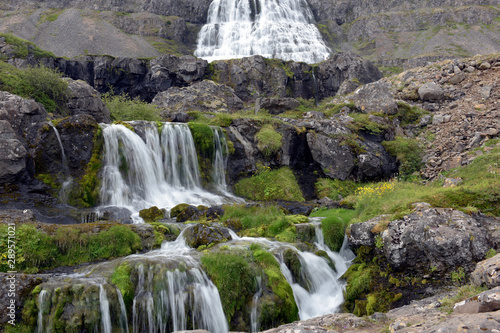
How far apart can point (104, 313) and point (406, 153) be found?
17.5 meters

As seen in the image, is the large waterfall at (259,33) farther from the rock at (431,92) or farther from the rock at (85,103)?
the rock at (85,103)

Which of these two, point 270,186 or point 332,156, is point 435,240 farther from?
point 332,156

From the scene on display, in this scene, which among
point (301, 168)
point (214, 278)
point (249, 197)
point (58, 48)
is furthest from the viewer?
point (58, 48)

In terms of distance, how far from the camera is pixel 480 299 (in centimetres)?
323

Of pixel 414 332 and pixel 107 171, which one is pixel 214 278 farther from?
pixel 107 171

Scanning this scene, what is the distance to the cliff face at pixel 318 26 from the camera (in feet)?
200

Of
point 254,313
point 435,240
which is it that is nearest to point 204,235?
point 254,313

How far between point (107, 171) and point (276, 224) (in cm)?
902

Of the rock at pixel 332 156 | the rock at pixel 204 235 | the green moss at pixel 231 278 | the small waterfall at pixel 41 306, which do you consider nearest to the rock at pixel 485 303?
the green moss at pixel 231 278

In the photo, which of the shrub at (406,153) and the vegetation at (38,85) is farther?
the vegetation at (38,85)

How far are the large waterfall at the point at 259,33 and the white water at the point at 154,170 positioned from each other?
40.3m

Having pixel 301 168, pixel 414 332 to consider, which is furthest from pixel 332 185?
pixel 414 332

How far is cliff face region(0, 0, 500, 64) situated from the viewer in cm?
6088

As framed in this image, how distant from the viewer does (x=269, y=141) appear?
19.2 meters
